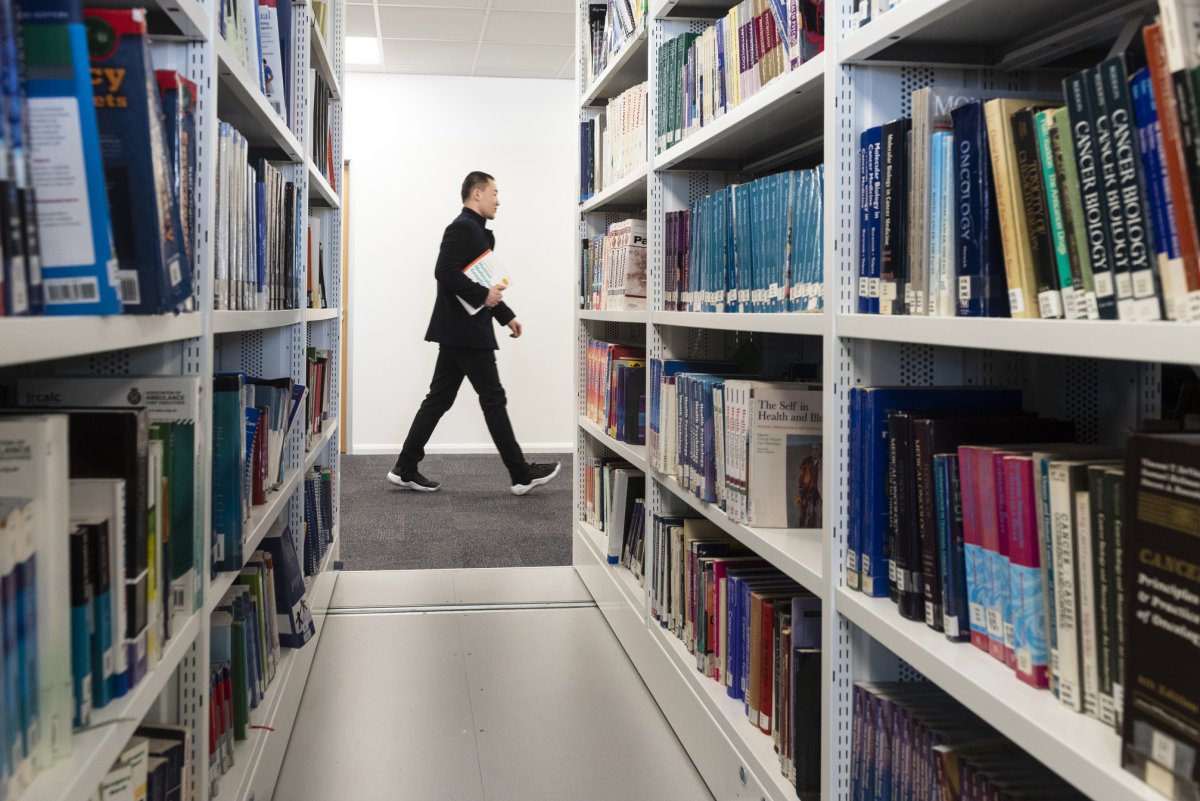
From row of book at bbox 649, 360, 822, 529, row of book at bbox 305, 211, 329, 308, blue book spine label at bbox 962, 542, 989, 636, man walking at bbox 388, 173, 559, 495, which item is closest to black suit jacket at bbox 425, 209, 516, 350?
man walking at bbox 388, 173, 559, 495

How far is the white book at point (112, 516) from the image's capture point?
1.00m

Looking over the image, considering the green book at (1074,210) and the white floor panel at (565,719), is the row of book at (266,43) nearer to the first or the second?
the green book at (1074,210)

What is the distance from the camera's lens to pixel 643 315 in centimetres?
271

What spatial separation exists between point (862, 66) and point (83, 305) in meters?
1.07

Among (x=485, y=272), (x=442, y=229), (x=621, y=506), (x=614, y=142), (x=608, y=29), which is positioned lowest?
(x=621, y=506)

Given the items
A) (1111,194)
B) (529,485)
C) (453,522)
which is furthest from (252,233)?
(529,485)

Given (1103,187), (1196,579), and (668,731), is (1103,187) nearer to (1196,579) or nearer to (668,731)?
(1196,579)

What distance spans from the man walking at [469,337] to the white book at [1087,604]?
4022 millimetres

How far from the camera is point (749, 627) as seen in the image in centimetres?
194

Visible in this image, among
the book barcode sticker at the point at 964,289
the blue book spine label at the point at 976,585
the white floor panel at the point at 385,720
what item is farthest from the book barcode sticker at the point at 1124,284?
the white floor panel at the point at 385,720

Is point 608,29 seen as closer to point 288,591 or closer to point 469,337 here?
point 469,337

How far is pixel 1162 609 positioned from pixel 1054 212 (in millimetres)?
391

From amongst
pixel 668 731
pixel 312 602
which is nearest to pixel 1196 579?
pixel 668 731

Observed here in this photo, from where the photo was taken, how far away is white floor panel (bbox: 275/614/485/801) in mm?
2092
